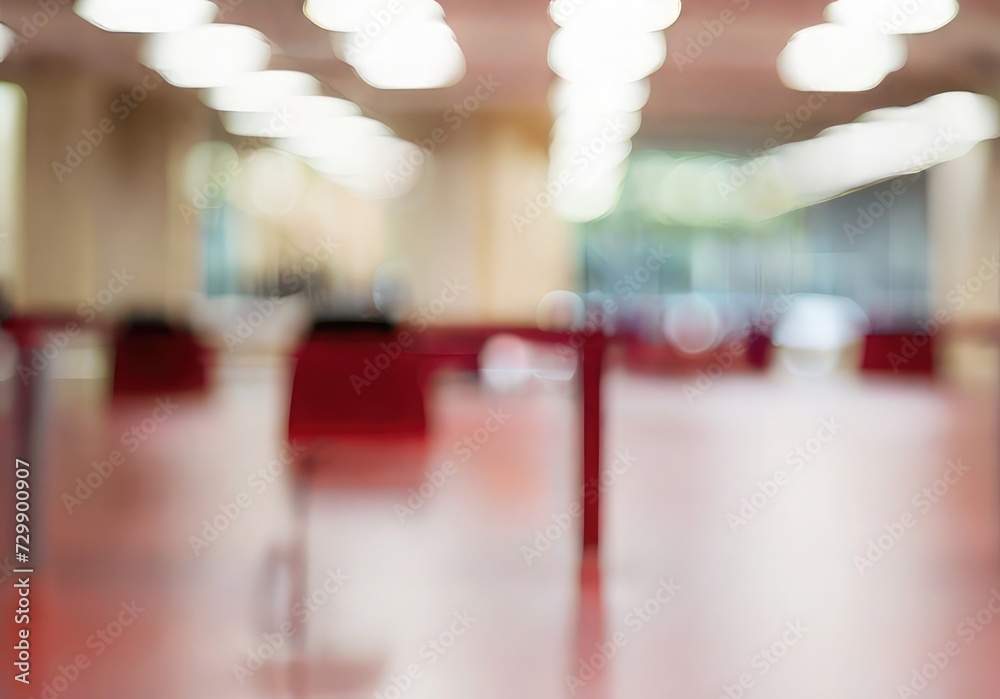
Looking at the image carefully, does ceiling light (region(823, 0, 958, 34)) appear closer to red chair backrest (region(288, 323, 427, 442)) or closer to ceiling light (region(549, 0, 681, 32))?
ceiling light (region(549, 0, 681, 32))

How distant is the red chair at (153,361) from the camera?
307 centimetres

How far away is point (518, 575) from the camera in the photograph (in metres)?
2.15

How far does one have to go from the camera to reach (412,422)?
1780 millimetres

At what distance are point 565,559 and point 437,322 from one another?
2.59 feet

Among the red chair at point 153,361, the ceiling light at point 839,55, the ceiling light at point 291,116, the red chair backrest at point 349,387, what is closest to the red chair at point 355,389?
the red chair backrest at point 349,387

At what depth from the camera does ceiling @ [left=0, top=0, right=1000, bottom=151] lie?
6422mm

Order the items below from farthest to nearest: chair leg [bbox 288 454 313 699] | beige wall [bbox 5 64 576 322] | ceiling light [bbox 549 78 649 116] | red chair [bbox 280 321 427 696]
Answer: beige wall [bbox 5 64 576 322]
ceiling light [bbox 549 78 649 116]
red chair [bbox 280 321 427 696]
chair leg [bbox 288 454 313 699]

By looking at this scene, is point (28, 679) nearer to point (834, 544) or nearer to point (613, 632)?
point (613, 632)

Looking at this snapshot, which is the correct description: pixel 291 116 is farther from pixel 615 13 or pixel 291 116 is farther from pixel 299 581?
pixel 299 581

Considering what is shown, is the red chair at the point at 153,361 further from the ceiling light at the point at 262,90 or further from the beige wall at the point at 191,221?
the beige wall at the point at 191,221

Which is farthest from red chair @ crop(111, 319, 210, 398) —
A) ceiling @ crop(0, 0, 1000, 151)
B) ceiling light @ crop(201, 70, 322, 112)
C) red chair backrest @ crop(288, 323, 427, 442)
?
ceiling @ crop(0, 0, 1000, 151)

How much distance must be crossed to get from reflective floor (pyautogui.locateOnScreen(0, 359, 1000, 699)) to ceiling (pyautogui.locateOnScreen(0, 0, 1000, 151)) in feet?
12.1

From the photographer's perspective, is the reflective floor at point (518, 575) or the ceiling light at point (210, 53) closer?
the reflective floor at point (518, 575)

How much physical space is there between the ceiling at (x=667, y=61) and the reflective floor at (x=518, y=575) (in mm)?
3699
